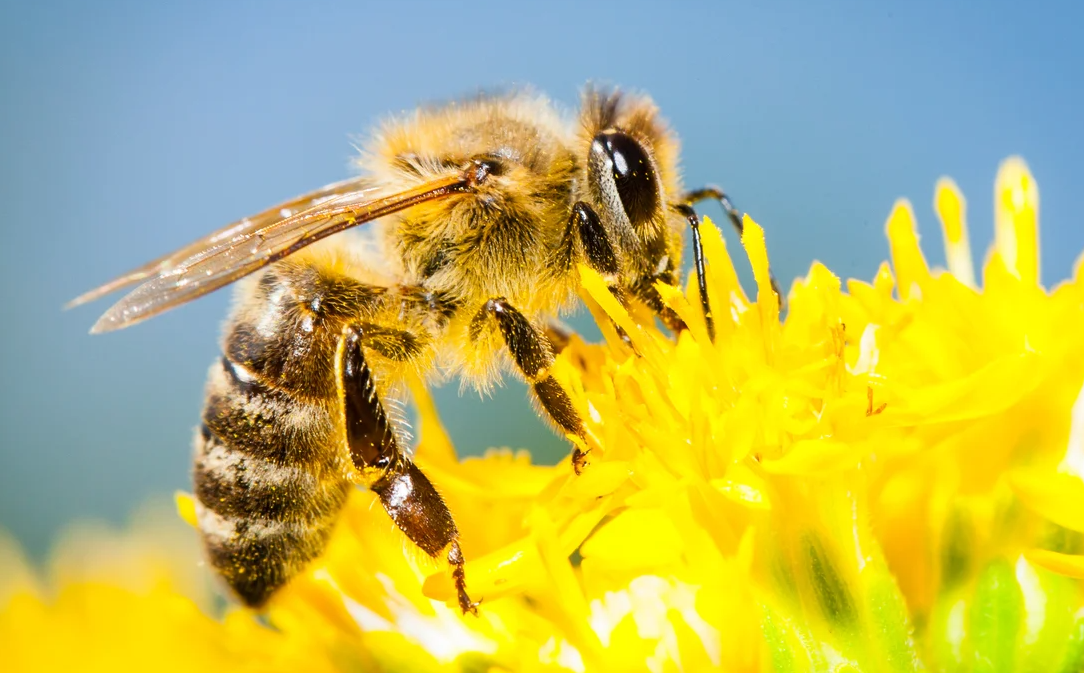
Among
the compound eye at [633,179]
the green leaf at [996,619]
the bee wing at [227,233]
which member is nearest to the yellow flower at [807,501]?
the green leaf at [996,619]

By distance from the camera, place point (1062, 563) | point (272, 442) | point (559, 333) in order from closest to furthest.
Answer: point (1062, 563) < point (272, 442) < point (559, 333)

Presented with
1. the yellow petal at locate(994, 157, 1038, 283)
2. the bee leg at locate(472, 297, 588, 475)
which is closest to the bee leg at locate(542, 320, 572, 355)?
the bee leg at locate(472, 297, 588, 475)

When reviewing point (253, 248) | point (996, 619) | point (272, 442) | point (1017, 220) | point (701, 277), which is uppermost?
point (1017, 220)

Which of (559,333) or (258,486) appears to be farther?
(559,333)

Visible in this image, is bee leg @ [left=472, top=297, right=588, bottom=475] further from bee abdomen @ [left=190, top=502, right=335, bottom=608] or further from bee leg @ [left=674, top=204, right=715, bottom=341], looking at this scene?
bee abdomen @ [left=190, top=502, right=335, bottom=608]

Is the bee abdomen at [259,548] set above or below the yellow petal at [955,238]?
below

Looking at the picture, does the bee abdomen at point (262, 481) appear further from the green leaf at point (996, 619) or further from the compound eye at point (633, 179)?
the green leaf at point (996, 619)

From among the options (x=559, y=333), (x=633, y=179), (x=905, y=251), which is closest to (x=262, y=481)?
(x=559, y=333)

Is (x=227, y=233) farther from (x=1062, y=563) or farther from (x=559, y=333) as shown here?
(x=1062, y=563)

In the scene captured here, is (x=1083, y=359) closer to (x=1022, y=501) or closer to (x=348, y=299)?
(x=1022, y=501)
